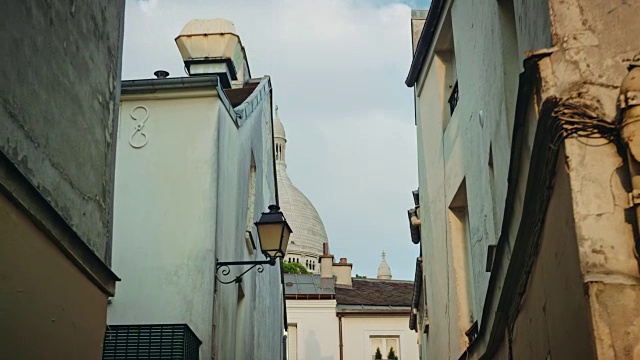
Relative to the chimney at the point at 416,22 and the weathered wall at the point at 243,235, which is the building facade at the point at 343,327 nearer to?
the weathered wall at the point at 243,235

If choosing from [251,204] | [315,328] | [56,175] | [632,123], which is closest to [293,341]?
[315,328]

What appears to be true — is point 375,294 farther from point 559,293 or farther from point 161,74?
point 559,293

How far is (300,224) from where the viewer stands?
120625mm

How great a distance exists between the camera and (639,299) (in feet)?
15.2

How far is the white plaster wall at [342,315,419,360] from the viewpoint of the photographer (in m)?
32.5

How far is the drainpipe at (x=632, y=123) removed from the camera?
15.6 ft

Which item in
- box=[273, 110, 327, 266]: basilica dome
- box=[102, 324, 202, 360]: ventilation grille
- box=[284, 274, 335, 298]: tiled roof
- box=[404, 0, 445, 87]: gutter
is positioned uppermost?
box=[273, 110, 327, 266]: basilica dome

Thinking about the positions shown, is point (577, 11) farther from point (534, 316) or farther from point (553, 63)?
point (534, 316)

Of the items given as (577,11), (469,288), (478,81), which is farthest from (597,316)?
(469,288)

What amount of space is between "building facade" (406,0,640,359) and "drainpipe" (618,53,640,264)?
0.04 ft

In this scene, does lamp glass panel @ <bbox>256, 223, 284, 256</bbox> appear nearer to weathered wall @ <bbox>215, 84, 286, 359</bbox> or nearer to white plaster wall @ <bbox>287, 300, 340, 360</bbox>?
weathered wall @ <bbox>215, 84, 286, 359</bbox>

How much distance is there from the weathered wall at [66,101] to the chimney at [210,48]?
611 centimetres

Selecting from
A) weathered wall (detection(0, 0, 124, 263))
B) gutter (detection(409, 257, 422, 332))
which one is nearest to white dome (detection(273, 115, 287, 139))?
gutter (detection(409, 257, 422, 332))

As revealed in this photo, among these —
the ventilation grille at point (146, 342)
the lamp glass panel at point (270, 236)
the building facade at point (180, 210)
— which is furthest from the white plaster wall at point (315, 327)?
the ventilation grille at point (146, 342)
